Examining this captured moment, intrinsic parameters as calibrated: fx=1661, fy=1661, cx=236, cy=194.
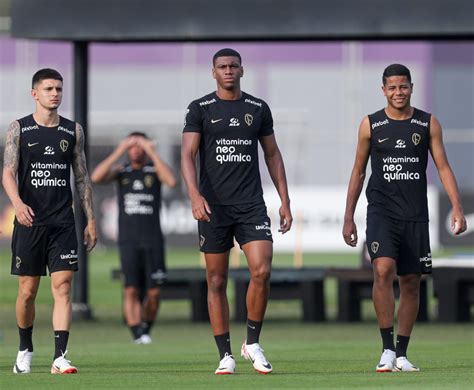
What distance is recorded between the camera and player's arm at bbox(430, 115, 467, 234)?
1200cm

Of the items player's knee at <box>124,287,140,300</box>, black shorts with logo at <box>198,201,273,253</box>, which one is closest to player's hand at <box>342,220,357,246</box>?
black shorts with logo at <box>198,201,273,253</box>

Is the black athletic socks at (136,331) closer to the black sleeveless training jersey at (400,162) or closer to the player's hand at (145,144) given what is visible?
the player's hand at (145,144)

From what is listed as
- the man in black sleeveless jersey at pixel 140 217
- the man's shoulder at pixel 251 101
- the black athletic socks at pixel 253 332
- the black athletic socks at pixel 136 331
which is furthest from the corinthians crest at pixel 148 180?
the black athletic socks at pixel 253 332

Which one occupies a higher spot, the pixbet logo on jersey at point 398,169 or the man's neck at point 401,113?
the man's neck at point 401,113

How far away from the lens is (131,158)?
1784cm

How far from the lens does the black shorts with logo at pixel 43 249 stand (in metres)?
12.3

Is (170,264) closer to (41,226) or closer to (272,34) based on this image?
(272,34)

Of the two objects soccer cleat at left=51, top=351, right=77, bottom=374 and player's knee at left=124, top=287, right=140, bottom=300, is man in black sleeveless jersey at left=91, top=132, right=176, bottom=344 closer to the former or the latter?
player's knee at left=124, top=287, right=140, bottom=300

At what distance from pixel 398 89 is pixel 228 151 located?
4.35ft

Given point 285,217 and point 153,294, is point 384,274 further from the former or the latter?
point 153,294

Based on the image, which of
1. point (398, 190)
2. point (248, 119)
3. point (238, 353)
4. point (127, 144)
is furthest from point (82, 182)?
point (127, 144)

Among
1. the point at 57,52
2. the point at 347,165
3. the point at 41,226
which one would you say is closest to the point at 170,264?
the point at 347,165

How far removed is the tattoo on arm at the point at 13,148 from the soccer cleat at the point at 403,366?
314cm

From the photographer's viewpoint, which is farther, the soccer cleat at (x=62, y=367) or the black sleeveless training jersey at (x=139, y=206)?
the black sleeveless training jersey at (x=139, y=206)
